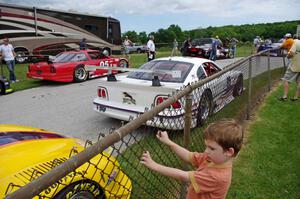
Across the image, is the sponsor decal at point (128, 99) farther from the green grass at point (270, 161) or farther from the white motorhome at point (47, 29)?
the white motorhome at point (47, 29)

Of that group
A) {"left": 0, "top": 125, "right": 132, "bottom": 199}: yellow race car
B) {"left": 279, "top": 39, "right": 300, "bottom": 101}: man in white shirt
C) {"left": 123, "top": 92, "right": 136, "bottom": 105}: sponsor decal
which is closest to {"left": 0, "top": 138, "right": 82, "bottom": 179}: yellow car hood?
{"left": 0, "top": 125, "right": 132, "bottom": 199}: yellow race car

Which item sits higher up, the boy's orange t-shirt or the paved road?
the boy's orange t-shirt

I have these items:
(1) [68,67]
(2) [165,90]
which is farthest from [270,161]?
(1) [68,67]

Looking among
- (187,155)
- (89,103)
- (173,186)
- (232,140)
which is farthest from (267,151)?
(89,103)

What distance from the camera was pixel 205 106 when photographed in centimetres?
507

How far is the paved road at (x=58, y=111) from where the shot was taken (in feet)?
Result: 20.9

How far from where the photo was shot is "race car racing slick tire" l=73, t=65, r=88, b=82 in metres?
11.8

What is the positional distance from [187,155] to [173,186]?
1.48 meters

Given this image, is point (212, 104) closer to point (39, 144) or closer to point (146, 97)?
point (146, 97)

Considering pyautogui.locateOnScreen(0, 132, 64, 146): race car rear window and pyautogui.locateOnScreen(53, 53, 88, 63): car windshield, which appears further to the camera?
pyautogui.locateOnScreen(53, 53, 88, 63): car windshield

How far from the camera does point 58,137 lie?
3467 millimetres

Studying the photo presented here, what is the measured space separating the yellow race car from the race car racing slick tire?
857cm

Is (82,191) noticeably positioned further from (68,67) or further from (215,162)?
(68,67)

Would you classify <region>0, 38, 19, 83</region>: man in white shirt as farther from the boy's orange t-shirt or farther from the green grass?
the boy's orange t-shirt
